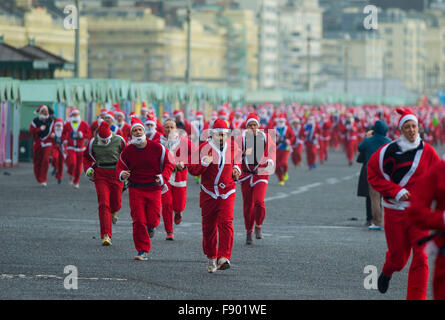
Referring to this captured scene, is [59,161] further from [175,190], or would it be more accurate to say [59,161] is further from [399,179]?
[399,179]

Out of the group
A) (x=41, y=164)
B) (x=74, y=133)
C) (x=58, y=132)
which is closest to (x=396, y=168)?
(x=74, y=133)

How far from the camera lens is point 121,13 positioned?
14725 cm

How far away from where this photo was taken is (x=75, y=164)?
1057 inches

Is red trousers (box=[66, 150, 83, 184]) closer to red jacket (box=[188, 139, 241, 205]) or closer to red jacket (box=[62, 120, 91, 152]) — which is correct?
red jacket (box=[62, 120, 91, 152])

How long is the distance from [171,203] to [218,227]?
3.91 meters

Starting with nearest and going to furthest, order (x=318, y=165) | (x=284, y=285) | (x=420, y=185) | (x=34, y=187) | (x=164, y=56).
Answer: (x=420, y=185)
(x=284, y=285)
(x=34, y=187)
(x=318, y=165)
(x=164, y=56)

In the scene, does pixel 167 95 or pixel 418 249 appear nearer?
pixel 418 249

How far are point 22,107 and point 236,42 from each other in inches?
5324

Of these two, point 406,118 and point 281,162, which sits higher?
point 406,118

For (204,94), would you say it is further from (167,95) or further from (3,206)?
(3,206)

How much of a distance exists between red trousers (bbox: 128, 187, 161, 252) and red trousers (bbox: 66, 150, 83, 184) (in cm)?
1236

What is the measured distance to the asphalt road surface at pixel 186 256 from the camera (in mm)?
11523

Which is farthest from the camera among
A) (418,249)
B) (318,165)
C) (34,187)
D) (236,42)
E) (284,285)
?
(236,42)
